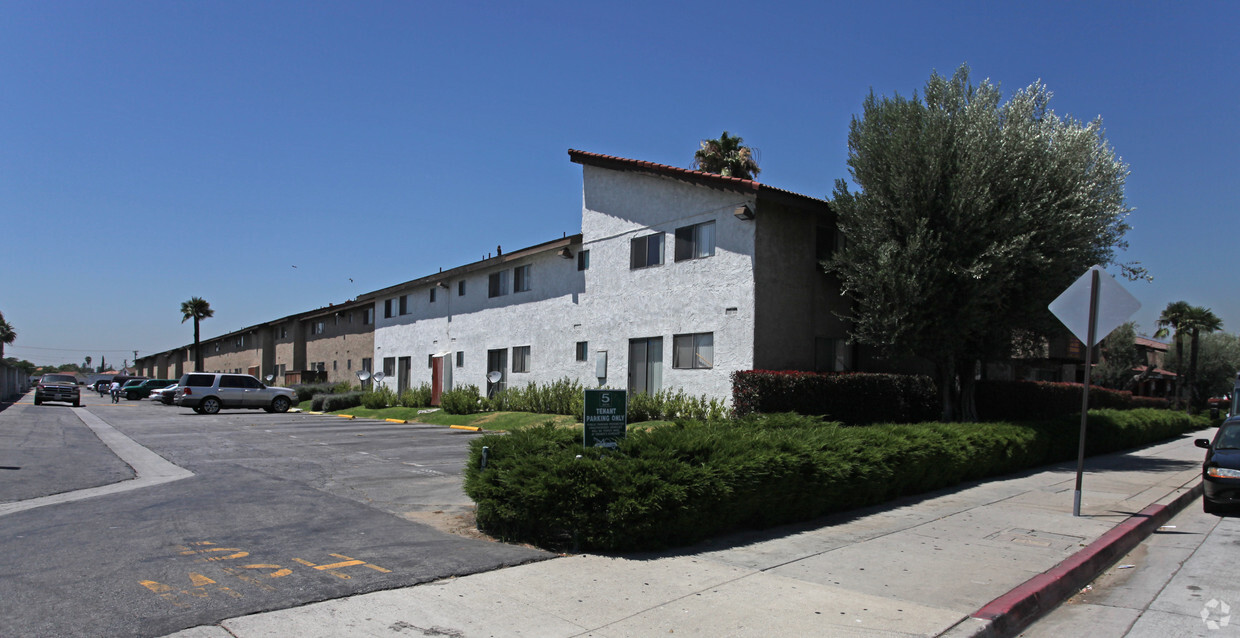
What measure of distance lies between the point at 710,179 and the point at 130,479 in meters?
13.4

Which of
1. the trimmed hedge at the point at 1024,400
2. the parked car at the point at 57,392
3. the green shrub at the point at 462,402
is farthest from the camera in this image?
the parked car at the point at 57,392

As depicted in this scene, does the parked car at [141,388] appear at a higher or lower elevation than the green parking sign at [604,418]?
lower

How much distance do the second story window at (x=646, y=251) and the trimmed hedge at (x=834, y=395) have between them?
493cm

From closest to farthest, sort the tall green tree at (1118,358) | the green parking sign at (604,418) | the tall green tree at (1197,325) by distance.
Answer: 1. the green parking sign at (604,418)
2. the tall green tree at (1197,325)
3. the tall green tree at (1118,358)

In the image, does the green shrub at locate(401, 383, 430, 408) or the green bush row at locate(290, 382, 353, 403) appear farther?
the green bush row at locate(290, 382, 353, 403)

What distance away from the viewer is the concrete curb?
5.42 m

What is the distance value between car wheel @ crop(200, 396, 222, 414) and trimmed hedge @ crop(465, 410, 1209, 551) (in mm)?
29728

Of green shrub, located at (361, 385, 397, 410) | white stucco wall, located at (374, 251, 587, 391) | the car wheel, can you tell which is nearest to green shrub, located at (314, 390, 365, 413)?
green shrub, located at (361, 385, 397, 410)

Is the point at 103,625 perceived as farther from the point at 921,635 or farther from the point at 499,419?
the point at 499,419

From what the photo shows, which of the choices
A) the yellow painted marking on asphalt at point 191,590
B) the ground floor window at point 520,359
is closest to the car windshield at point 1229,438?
the yellow painted marking on asphalt at point 191,590

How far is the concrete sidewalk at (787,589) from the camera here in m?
5.11

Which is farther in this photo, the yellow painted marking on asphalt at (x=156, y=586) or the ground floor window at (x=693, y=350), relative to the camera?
the ground floor window at (x=693, y=350)

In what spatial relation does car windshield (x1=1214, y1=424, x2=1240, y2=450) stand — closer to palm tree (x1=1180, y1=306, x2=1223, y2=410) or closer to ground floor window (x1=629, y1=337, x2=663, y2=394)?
ground floor window (x1=629, y1=337, x2=663, y2=394)

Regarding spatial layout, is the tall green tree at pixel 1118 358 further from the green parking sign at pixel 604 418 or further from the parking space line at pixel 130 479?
the parking space line at pixel 130 479
